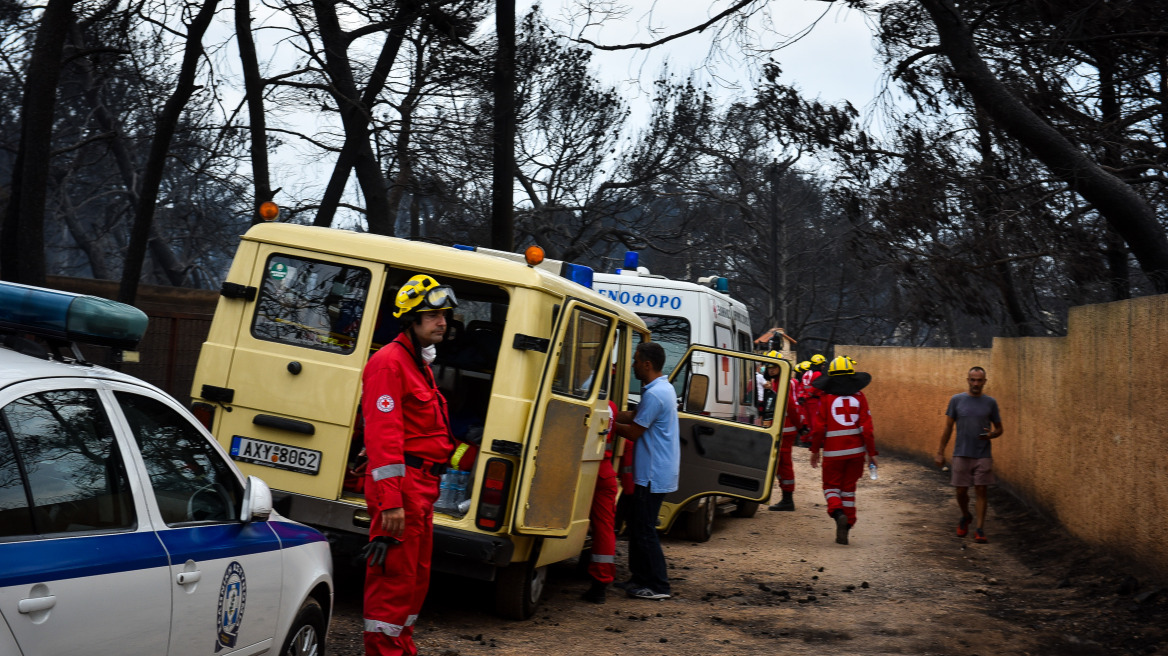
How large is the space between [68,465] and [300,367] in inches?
142

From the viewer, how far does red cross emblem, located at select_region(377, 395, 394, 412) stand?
16.8ft

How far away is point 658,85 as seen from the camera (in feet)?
81.9

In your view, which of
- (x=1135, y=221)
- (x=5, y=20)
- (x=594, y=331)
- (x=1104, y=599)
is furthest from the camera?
(x=5, y=20)

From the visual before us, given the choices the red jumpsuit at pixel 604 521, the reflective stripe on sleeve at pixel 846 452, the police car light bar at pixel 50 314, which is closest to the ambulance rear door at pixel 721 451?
the reflective stripe on sleeve at pixel 846 452

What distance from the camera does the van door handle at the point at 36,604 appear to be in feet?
9.29

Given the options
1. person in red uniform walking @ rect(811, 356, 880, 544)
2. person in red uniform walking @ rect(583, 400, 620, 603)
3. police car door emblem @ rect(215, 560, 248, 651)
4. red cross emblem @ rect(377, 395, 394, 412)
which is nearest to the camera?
police car door emblem @ rect(215, 560, 248, 651)

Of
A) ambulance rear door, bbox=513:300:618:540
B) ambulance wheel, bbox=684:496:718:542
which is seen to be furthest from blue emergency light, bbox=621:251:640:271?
ambulance rear door, bbox=513:300:618:540

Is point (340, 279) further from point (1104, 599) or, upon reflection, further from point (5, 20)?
point (5, 20)

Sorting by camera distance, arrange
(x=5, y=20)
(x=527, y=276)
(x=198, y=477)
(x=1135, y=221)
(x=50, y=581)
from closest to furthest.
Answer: (x=50, y=581)
(x=198, y=477)
(x=527, y=276)
(x=1135, y=221)
(x=5, y=20)

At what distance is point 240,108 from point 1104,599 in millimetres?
10565

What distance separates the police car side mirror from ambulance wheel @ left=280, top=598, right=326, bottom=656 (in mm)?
613

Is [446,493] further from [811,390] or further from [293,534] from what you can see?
[811,390]

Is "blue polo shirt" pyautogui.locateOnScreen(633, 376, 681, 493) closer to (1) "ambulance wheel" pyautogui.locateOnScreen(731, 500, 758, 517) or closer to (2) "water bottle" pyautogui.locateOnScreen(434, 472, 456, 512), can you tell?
(2) "water bottle" pyautogui.locateOnScreen(434, 472, 456, 512)

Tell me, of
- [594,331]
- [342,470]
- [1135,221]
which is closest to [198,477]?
[342,470]
